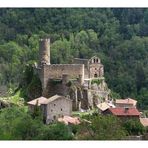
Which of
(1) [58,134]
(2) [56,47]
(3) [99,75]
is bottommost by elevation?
(1) [58,134]

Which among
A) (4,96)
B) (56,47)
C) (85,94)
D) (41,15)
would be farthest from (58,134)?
(41,15)

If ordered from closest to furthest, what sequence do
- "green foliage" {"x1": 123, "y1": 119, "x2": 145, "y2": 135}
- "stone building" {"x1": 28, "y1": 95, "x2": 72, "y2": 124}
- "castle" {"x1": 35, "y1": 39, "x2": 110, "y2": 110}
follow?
"green foliage" {"x1": 123, "y1": 119, "x2": 145, "y2": 135} < "stone building" {"x1": 28, "y1": 95, "x2": 72, "y2": 124} < "castle" {"x1": 35, "y1": 39, "x2": 110, "y2": 110}

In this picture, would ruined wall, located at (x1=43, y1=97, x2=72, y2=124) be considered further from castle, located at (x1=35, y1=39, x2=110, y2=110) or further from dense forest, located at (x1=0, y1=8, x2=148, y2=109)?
dense forest, located at (x1=0, y1=8, x2=148, y2=109)

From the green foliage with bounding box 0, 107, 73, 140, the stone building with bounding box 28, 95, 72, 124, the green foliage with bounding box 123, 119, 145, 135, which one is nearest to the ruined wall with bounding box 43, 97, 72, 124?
the stone building with bounding box 28, 95, 72, 124

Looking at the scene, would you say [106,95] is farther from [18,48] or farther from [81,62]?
[18,48]

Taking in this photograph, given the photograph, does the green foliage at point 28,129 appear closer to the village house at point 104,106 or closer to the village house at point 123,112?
the village house at point 123,112

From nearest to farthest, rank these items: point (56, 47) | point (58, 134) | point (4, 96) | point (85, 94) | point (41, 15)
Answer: point (58, 134), point (85, 94), point (4, 96), point (56, 47), point (41, 15)
